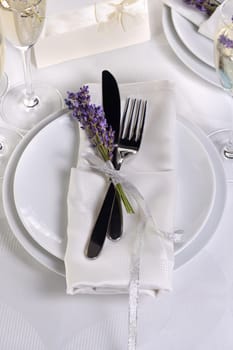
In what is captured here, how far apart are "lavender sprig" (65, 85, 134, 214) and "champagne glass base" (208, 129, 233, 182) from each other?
18 cm

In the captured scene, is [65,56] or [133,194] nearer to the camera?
[133,194]

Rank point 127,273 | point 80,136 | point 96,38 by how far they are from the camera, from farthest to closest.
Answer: point 96,38 → point 80,136 → point 127,273

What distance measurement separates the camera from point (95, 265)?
0.75 meters

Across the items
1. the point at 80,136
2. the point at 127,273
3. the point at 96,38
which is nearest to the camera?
the point at 127,273

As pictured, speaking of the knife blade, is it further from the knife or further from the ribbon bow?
the ribbon bow

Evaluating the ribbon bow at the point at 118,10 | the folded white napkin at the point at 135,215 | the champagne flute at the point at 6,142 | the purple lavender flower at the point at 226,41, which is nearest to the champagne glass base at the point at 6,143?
the champagne flute at the point at 6,142

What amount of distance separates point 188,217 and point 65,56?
0.39m

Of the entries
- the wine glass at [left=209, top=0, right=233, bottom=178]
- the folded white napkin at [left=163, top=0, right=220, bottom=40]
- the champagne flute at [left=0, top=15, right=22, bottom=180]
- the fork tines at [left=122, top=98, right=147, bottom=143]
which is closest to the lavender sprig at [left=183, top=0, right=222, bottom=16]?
the folded white napkin at [left=163, top=0, right=220, bottom=40]

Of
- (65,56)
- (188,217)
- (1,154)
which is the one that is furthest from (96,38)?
(188,217)

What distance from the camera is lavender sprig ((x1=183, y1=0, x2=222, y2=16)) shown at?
1.04m

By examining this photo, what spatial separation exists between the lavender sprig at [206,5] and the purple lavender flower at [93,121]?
0.30 m

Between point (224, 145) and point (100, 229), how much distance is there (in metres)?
0.27

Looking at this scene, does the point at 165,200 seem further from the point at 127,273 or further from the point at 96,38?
the point at 96,38

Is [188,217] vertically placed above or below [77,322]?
above
